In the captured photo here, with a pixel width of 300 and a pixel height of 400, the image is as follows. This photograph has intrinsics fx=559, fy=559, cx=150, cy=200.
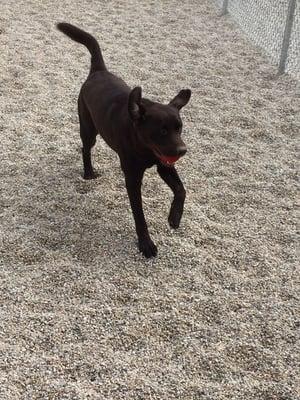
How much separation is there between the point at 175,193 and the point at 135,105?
1.98 feet

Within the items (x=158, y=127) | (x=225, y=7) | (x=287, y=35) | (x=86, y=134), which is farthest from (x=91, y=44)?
(x=225, y=7)

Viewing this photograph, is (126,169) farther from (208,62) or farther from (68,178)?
(208,62)

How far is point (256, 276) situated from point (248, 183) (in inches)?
41.2

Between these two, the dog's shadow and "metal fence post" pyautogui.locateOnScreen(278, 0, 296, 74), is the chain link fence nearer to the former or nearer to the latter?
"metal fence post" pyautogui.locateOnScreen(278, 0, 296, 74)

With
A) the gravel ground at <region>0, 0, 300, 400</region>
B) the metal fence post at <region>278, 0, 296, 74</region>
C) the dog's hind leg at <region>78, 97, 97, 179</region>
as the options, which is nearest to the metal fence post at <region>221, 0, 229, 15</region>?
the metal fence post at <region>278, 0, 296, 74</region>

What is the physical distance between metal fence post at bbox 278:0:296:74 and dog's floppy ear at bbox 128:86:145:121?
3.64m

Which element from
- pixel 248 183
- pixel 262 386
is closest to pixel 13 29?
pixel 248 183

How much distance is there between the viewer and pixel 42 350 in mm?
2479

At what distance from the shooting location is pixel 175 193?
3.08 m

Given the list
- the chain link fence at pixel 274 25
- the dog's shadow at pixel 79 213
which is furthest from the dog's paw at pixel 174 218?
the chain link fence at pixel 274 25

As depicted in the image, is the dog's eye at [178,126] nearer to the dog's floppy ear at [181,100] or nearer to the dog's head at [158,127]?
the dog's head at [158,127]

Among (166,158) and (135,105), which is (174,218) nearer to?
(166,158)

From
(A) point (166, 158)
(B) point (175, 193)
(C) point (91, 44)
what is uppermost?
(A) point (166, 158)

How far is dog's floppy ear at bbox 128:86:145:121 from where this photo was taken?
8.77 feet
